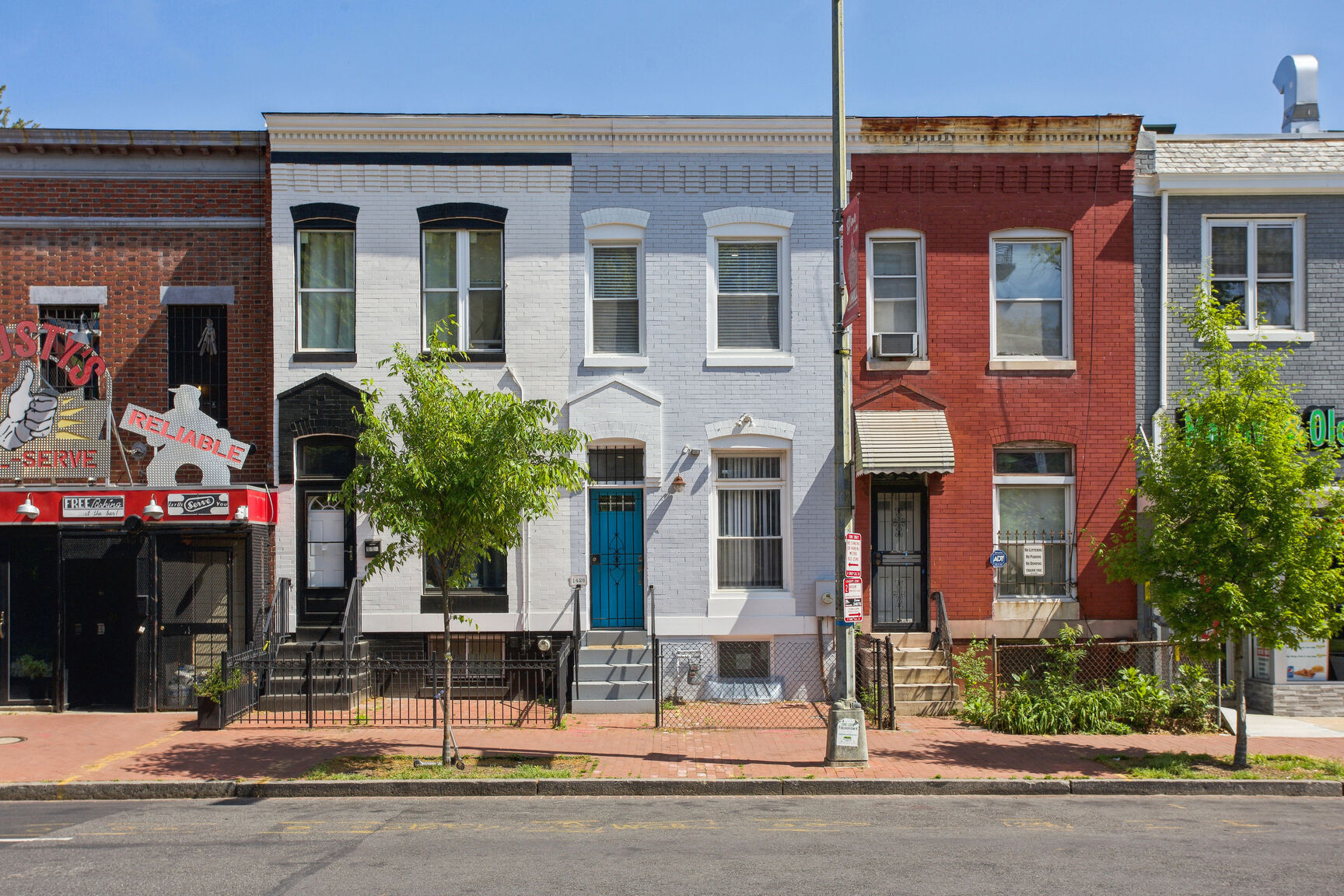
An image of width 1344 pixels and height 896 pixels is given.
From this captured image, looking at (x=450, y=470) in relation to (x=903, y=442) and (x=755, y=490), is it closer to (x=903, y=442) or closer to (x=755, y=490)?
(x=755, y=490)

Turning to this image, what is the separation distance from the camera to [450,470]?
9.98 metres

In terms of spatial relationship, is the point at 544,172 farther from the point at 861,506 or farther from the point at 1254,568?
the point at 1254,568

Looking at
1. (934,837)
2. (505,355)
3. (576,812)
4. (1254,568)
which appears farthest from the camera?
(505,355)

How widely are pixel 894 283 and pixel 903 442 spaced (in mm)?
2586

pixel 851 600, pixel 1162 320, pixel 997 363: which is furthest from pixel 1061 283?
pixel 851 600

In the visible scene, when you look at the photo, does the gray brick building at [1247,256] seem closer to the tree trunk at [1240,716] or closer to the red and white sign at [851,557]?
the tree trunk at [1240,716]

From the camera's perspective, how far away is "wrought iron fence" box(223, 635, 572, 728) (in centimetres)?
1235

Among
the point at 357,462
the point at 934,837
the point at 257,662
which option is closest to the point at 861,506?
the point at 934,837

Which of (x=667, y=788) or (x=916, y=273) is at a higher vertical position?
(x=916, y=273)

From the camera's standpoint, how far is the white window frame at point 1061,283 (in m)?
14.4

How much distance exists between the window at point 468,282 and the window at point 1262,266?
10.6 metres

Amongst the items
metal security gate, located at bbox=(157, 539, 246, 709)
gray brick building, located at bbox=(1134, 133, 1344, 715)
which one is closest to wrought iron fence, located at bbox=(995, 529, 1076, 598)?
gray brick building, located at bbox=(1134, 133, 1344, 715)

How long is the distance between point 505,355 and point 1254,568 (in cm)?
983

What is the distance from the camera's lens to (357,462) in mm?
14086
